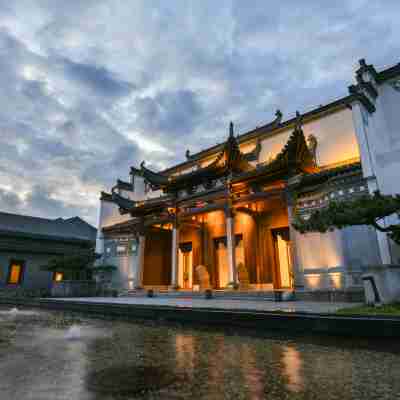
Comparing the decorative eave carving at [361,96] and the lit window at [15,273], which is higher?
the decorative eave carving at [361,96]

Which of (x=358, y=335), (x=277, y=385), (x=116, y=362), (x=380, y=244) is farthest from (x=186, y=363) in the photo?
(x=380, y=244)

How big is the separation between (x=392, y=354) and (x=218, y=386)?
2.69m

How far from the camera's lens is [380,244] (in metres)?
9.41

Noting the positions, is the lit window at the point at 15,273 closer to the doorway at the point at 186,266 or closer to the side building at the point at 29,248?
the side building at the point at 29,248

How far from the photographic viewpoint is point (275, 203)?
15961 millimetres

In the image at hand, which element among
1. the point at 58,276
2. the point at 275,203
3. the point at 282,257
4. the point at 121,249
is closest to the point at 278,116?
the point at 275,203

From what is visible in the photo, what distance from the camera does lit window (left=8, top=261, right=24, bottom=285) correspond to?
2486cm

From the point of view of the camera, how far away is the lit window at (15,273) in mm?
24859

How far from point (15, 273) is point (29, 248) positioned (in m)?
2.37

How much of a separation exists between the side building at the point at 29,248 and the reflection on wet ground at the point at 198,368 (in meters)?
21.8

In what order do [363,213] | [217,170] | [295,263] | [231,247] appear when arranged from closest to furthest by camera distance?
[363,213] → [295,263] → [231,247] → [217,170]

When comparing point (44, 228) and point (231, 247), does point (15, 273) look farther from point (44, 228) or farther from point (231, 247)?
point (231, 247)

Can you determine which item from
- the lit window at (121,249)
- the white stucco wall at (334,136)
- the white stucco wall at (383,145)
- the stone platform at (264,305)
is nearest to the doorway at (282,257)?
the white stucco wall at (334,136)

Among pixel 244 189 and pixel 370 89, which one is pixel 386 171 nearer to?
pixel 370 89
